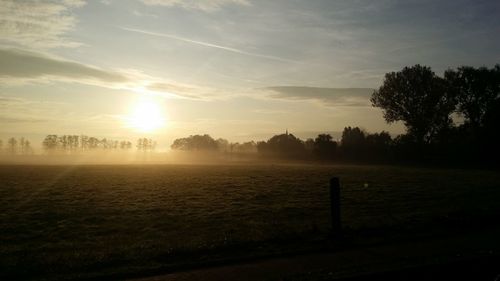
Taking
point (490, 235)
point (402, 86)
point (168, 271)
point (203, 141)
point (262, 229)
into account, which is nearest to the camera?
point (168, 271)

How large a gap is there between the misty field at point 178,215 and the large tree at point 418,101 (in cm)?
4116

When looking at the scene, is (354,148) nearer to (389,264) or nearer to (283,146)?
(283,146)

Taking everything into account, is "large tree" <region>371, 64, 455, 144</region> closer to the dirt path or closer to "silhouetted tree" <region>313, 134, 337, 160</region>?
"silhouetted tree" <region>313, 134, 337, 160</region>

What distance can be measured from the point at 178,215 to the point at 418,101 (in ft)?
201

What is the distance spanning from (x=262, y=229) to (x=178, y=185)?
1900 cm

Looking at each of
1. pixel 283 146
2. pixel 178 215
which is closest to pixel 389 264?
pixel 178 215

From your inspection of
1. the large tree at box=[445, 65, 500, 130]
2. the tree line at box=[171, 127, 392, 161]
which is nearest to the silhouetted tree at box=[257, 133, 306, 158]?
the tree line at box=[171, 127, 392, 161]

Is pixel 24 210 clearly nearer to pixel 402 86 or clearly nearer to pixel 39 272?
pixel 39 272

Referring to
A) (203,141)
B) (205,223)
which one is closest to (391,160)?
(205,223)

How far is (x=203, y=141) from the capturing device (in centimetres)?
16875

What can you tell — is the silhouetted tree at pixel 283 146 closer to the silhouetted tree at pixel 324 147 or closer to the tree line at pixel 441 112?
the silhouetted tree at pixel 324 147

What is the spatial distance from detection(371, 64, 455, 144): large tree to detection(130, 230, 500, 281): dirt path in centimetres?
6281

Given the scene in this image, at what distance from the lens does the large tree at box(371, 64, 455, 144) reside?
233ft

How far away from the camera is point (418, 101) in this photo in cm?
7200
